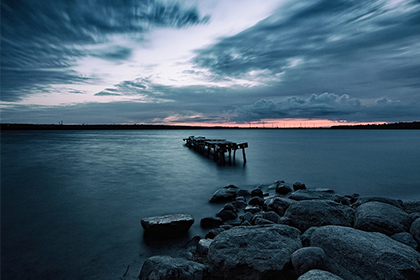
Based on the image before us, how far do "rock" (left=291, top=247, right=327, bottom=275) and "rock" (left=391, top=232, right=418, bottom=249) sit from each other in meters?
2.02

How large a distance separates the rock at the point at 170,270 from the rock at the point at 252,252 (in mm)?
293

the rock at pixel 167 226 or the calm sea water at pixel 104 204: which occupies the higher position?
the rock at pixel 167 226

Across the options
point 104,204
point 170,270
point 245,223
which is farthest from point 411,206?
point 104,204

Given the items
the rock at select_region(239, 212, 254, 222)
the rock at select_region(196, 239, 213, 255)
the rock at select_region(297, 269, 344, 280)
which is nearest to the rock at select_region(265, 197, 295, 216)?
the rock at select_region(239, 212, 254, 222)

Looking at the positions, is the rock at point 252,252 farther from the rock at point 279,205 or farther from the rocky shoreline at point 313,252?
the rock at point 279,205

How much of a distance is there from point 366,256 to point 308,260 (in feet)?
2.78

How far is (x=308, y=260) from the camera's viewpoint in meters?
3.36

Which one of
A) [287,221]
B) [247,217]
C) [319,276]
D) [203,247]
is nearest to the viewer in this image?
[319,276]

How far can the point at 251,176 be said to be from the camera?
1464 centimetres

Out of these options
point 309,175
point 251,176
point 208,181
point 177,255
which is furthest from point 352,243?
point 309,175

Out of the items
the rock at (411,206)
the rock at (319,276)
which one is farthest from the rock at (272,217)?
the rock at (411,206)

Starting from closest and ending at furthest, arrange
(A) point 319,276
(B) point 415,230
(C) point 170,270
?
(A) point 319,276 < (C) point 170,270 < (B) point 415,230

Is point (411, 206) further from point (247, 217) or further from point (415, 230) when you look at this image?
point (247, 217)

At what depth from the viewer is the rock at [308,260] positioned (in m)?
3.33
